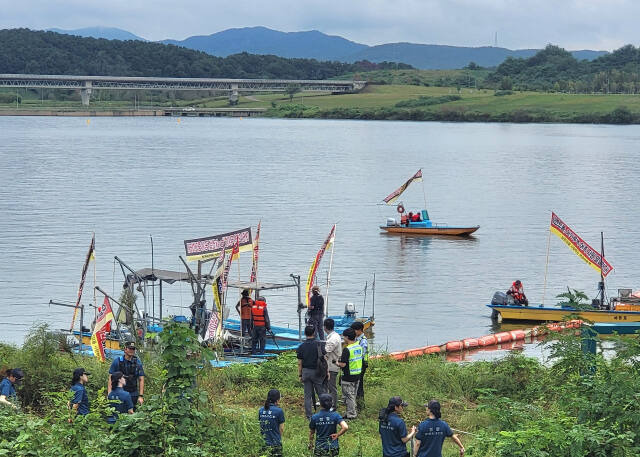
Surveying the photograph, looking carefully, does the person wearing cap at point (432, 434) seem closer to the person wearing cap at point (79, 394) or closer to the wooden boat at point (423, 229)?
the person wearing cap at point (79, 394)

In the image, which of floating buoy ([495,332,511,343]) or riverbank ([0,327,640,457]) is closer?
riverbank ([0,327,640,457])

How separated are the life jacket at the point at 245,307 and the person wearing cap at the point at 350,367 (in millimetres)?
6339

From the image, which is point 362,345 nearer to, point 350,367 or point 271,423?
point 350,367

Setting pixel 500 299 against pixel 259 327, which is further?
pixel 500 299

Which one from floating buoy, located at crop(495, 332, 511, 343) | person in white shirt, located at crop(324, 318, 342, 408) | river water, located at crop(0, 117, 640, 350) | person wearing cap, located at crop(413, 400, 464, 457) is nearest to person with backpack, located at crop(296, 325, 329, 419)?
person in white shirt, located at crop(324, 318, 342, 408)

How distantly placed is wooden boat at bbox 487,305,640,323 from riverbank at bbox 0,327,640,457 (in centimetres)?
1106

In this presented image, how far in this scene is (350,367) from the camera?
1616cm

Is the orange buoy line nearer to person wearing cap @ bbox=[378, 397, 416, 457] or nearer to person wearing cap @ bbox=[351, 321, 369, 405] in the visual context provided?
person wearing cap @ bbox=[351, 321, 369, 405]

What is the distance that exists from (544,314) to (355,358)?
16825 mm

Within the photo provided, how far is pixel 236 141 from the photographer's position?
5468 inches

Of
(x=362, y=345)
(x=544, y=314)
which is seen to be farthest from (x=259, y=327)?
(x=544, y=314)

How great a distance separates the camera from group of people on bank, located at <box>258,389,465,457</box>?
40.5 ft

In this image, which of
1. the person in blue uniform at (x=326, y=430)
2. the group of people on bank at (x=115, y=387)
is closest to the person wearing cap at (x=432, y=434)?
the person in blue uniform at (x=326, y=430)

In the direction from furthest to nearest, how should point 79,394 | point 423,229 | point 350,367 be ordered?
point 423,229, point 350,367, point 79,394
